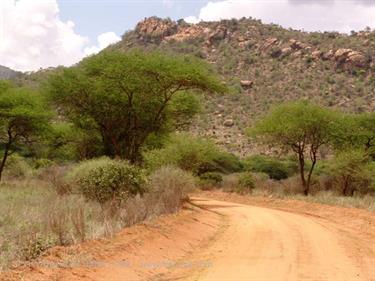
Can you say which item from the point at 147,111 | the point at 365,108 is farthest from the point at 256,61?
the point at 147,111

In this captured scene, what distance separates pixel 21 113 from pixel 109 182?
15.8 meters

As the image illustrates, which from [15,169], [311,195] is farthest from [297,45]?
[15,169]

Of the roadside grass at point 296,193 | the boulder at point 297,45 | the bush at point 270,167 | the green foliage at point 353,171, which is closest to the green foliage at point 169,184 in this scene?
the roadside grass at point 296,193

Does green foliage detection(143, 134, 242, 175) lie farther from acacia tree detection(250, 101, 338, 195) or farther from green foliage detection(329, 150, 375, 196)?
green foliage detection(329, 150, 375, 196)

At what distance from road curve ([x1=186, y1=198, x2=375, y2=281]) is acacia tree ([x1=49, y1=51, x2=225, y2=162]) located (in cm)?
976

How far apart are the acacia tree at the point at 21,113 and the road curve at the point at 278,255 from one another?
1768 centimetres

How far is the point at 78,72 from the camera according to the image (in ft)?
103

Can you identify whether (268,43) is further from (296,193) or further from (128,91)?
(128,91)

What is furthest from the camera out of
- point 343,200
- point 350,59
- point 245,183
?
point 350,59

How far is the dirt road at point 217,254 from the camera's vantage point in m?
10.7

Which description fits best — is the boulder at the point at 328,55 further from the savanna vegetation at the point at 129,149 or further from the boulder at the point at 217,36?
the savanna vegetation at the point at 129,149

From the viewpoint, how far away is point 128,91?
2956 centimetres

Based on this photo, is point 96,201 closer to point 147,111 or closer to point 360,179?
point 147,111

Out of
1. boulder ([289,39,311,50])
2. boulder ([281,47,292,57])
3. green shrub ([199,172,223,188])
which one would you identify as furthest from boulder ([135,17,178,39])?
green shrub ([199,172,223,188])
